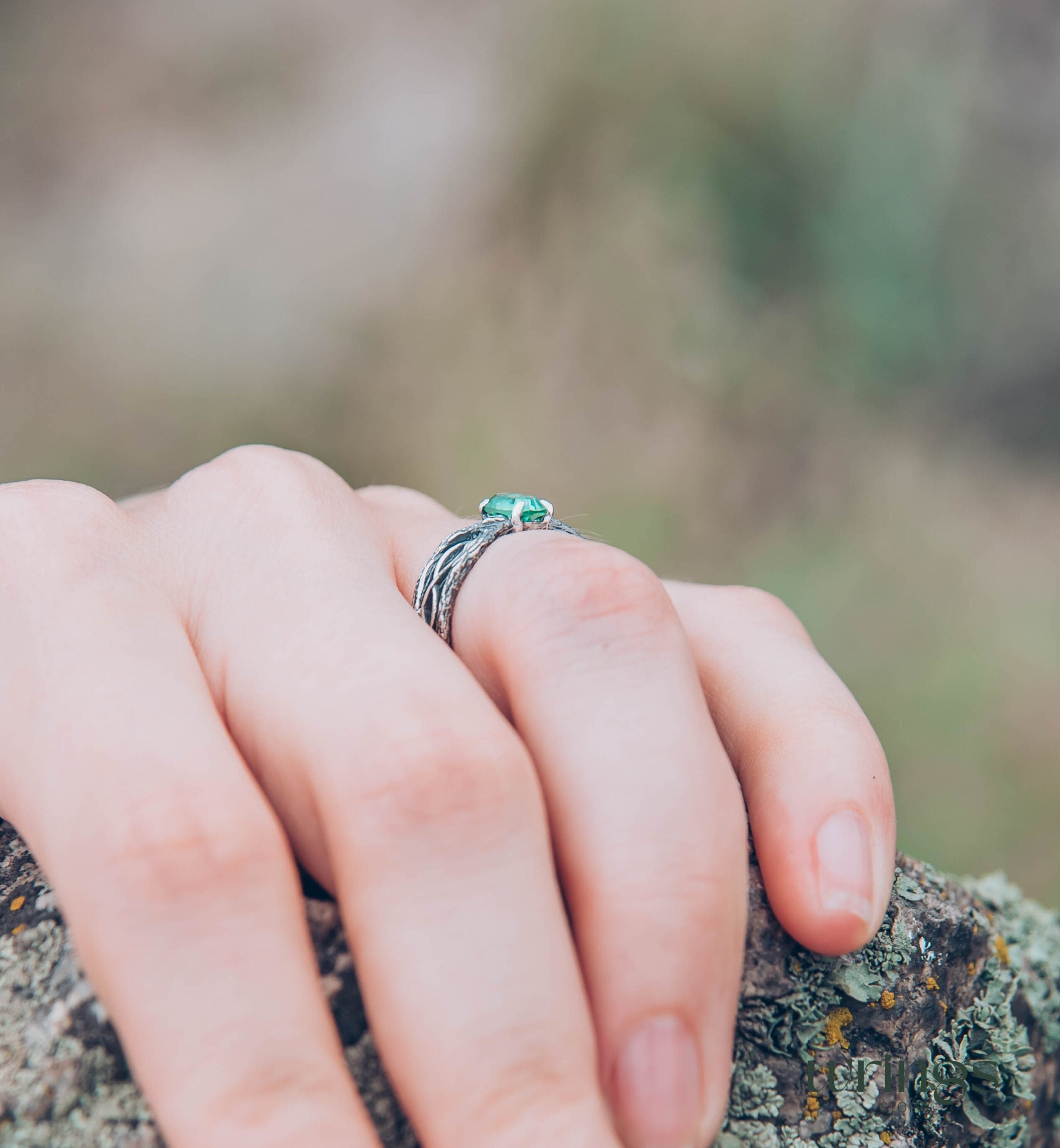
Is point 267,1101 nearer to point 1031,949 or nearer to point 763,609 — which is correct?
point 763,609

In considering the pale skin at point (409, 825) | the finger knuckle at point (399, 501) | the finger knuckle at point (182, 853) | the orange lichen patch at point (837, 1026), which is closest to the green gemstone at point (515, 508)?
the pale skin at point (409, 825)

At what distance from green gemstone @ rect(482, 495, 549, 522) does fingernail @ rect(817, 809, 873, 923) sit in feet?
1.49

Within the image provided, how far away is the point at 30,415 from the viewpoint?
2943 millimetres

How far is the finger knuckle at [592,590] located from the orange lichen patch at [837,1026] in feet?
1.40

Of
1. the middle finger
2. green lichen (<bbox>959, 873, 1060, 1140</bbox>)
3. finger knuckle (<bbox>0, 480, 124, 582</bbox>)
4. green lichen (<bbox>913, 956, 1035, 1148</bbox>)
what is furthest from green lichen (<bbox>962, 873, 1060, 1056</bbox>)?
finger knuckle (<bbox>0, 480, 124, 582</bbox>)

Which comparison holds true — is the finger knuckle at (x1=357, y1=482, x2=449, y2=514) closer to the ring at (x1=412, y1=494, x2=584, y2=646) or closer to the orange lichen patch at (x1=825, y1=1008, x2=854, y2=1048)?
the ring at (x1=412, y1=494, x2=584, y2=646)

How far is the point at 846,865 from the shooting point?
0.79 metres

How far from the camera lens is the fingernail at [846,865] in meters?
0.78

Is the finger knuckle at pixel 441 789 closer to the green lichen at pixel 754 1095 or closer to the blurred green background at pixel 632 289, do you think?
the green lichen at pixel 754 1095

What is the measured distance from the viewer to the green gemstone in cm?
101

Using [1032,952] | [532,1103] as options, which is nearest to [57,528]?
[532,1103]

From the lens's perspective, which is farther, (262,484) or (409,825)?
(262,484)

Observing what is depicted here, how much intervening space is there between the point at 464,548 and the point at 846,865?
1.61ft

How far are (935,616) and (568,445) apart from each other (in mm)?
1413
